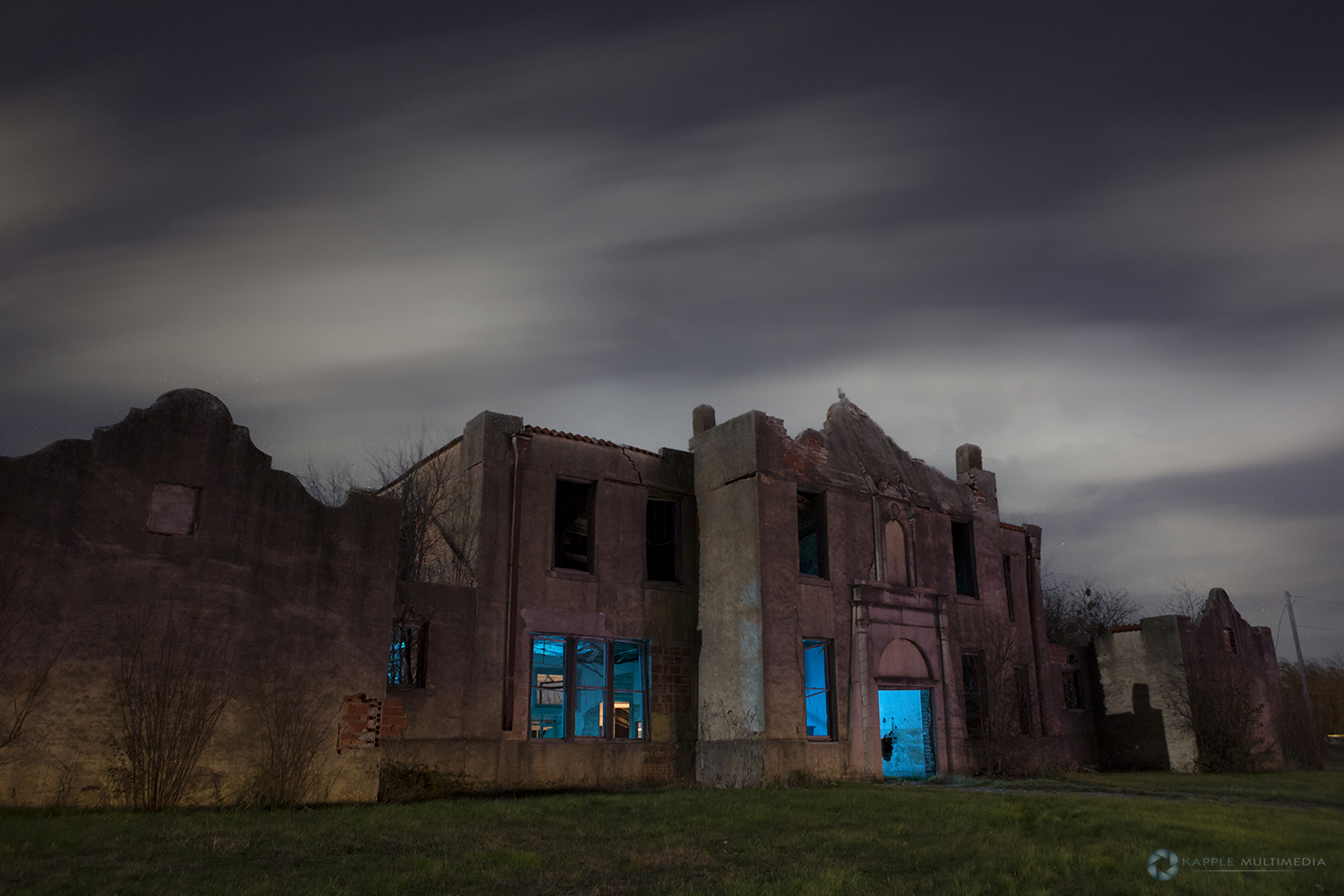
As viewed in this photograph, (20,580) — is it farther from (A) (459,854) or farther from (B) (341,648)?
(A) (459,854)

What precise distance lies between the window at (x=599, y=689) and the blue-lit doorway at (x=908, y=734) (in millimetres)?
4963

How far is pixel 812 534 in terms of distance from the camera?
798 inches

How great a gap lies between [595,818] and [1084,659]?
61.1ft

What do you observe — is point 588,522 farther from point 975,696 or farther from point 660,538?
point 975,696

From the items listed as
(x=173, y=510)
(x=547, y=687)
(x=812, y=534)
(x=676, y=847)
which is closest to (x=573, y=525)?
(x=547, y=687)

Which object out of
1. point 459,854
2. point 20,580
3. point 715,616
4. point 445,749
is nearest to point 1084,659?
point 715,616

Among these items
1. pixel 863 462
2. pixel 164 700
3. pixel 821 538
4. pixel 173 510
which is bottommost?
pixel 164 700

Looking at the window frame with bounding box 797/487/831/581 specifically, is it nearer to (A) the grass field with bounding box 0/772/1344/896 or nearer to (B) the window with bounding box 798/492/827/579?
(B) the window with bounding box 798/492/827/579

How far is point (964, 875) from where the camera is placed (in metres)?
7.39

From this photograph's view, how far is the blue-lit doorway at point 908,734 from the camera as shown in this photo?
18.4 meters

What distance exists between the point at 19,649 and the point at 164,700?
1.59 metres

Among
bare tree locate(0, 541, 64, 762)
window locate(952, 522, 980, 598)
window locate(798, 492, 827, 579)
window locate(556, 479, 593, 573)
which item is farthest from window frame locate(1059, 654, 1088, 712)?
bare tree locate(0, 541, 64, 762)

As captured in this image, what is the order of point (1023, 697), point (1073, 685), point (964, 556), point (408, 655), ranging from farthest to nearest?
point (1073, 685)
point (1023, 697)
point (964, 556)
point (408, 655)

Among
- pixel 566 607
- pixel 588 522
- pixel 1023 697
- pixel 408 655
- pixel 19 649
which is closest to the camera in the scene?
pixel 19 649
